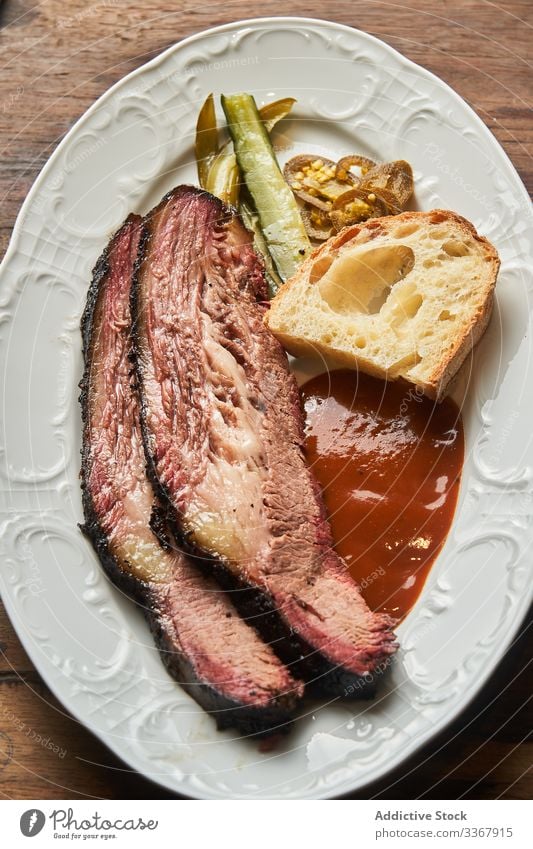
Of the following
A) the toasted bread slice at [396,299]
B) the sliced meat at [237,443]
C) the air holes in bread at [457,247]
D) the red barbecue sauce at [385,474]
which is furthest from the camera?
the air holes in bread at [457,247]

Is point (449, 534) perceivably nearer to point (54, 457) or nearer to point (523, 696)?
point (523, 696)

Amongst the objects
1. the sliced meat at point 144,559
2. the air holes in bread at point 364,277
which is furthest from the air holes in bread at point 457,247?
the sliced meat at point 144,559

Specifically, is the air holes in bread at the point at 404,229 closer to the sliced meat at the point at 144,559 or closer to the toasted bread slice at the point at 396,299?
the toasted bread slice at the point at 396,299

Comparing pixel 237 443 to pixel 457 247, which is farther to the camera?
pixel 457 247

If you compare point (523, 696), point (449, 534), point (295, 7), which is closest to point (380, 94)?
point (295, 7)

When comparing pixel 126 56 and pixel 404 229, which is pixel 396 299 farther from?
pixel 126 56
